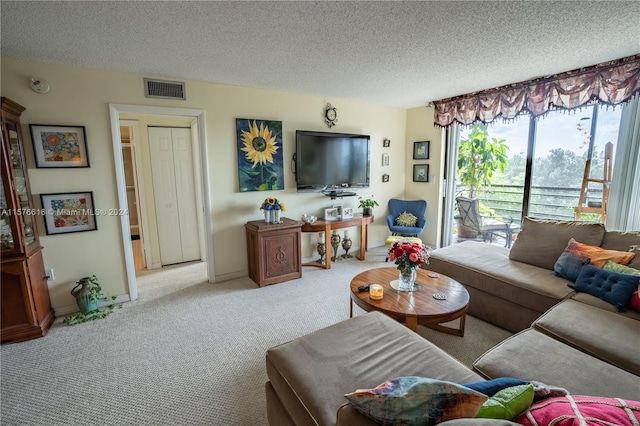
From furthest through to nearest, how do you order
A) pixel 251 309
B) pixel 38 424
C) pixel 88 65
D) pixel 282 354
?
pixel 251 309 → pixel 88 65 → pixel 38 424 → pixel 282 354

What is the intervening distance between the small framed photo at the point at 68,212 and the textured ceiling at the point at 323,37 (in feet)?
4.02

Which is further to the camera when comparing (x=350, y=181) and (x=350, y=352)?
(x=350, y=181)

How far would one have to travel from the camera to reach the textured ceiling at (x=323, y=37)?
1.79m

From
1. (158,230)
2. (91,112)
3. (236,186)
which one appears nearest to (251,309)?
(236,186)

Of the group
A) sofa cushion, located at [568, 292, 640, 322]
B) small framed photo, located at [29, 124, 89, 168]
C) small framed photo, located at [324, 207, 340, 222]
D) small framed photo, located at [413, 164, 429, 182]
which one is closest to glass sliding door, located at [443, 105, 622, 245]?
small framed photo, located at [413, 164, 429, 182]

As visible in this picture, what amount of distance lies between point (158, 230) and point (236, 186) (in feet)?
5.00

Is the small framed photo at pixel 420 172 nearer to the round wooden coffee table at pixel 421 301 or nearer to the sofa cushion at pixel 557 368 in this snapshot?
the round wooden coffee table at pixel 421 301

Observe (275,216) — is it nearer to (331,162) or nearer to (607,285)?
(331,162)

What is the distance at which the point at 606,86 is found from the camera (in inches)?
109

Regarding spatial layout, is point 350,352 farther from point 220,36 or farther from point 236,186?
point 236,186

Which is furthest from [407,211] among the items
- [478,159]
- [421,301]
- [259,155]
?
[421,301]

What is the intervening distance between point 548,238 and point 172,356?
3.48 metres

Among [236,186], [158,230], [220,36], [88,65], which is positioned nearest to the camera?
[220,36]

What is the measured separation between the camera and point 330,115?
415 cm
